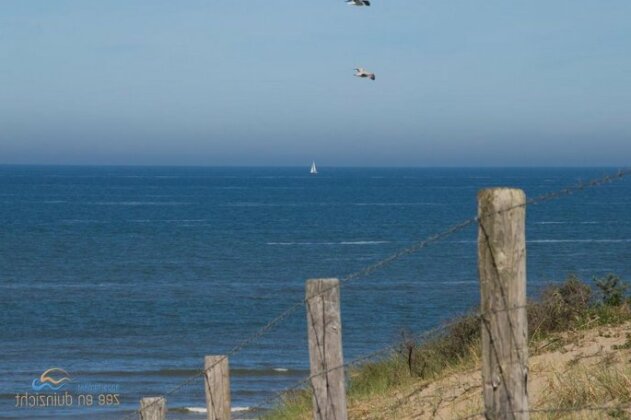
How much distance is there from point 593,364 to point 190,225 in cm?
8779

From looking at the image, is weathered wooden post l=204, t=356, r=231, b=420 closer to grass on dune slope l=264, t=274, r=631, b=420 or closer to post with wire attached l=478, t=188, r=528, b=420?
grass on dune slope l=264, t=274, r=631, b=420

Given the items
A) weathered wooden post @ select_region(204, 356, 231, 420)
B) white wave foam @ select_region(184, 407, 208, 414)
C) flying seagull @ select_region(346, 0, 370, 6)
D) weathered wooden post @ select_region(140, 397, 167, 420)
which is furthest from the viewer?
white wave foam @ select_region(184, 407, 208, 414)

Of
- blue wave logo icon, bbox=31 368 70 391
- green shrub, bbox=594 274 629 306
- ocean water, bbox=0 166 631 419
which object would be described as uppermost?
green shrub, bbox=594 274 629 306

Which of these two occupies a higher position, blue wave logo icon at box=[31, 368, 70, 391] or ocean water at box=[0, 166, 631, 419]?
blue wave logo icon at box=[31, 368, 70, 391]

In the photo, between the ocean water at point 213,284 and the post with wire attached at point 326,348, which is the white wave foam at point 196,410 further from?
the post with wire attached at point 326,348

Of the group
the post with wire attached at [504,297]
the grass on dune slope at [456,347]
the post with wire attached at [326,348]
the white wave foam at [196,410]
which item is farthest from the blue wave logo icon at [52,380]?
the post with wire attached at [504,297]

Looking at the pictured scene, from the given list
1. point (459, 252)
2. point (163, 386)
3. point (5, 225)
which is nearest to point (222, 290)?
point (459, 252)

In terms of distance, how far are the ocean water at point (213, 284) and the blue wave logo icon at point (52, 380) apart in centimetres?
27

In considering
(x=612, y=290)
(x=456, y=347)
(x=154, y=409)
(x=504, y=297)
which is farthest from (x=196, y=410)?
(x=504, y=297)

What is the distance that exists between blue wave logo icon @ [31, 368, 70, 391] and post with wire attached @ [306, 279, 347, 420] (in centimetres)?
1945

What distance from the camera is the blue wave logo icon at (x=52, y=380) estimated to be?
26.2 meters

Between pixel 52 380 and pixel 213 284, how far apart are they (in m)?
26.3

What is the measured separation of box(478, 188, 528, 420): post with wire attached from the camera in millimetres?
5527

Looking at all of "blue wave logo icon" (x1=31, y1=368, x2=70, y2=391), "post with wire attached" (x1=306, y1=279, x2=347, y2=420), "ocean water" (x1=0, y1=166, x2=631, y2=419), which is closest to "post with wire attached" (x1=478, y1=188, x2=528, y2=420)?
"post with wire attached" (x1=306, y1=279, x2=347, y2=420)
